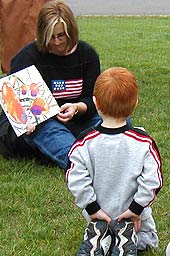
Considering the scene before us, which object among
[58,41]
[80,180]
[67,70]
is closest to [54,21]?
[58,41]

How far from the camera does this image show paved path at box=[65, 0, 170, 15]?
A: 674 inches

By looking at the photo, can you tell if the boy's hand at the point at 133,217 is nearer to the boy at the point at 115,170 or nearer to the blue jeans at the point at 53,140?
the boy at the point at 115,170

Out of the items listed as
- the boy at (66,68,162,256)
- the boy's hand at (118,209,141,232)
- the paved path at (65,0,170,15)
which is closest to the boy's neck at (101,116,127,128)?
the boy at (66,68,162,256)

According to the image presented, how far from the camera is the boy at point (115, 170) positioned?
3135 mm

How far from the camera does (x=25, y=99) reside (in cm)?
479

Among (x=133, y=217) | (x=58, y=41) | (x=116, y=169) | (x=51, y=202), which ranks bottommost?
(x=51, y=202)

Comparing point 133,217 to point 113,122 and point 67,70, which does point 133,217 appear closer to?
point 113,122

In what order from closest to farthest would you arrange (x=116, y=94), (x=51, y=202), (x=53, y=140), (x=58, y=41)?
(x=116, y=94) → (x=51, y=202) → (x=58, y=41) → (x=53, y=140)

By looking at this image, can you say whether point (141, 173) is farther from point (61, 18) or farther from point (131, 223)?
point (61, 18)

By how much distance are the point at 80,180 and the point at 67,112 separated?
1.72 metres

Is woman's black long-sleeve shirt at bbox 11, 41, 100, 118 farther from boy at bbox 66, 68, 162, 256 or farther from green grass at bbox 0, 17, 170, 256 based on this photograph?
boy at bbox 66, 68, 162, 256

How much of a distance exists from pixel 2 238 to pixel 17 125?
1.20m

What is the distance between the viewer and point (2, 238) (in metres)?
3.71

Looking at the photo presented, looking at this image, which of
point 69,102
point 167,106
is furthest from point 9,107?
point 167,106
